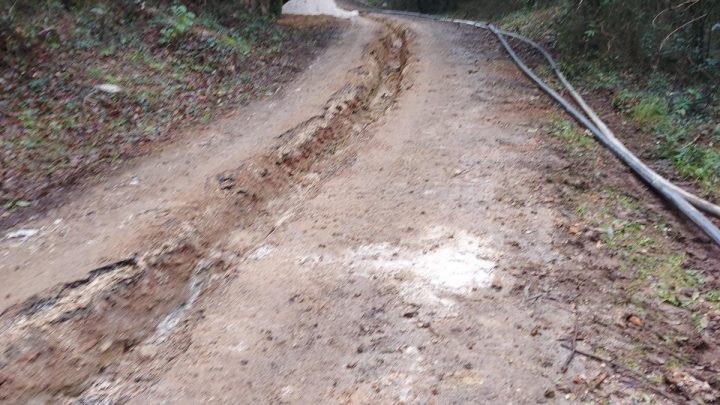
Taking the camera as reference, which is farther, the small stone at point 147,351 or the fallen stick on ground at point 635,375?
the small stone at point 147,351

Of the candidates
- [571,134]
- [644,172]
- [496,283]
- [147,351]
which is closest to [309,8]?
[571,134]

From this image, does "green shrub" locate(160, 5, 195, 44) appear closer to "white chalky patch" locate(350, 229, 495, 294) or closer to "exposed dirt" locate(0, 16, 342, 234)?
"exposed dirt" locate(0, 16, 342, 234)

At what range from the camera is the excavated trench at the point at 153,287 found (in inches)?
158

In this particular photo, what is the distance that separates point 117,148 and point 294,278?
406cm

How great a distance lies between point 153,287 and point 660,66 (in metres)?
10.0

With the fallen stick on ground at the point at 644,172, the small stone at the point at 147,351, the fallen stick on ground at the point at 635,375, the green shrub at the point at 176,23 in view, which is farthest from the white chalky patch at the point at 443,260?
the green shrub at the point at 176,23

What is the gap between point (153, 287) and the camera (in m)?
4.94

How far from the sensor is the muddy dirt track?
12.7 feet

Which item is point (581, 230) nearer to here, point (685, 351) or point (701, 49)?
point (685, 351)

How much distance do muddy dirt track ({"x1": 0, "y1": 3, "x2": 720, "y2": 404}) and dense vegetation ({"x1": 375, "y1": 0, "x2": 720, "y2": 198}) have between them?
178cm

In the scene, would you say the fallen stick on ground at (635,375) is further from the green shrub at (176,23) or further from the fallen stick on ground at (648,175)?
the green shrub at (176,23)

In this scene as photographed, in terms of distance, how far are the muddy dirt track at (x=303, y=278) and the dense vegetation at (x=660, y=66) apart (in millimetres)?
1785

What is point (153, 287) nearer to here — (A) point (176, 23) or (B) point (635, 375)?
(B) point (635, 375)

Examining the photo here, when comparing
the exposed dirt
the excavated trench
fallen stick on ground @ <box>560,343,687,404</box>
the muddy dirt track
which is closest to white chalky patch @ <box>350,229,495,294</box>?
the muddy dirt track
